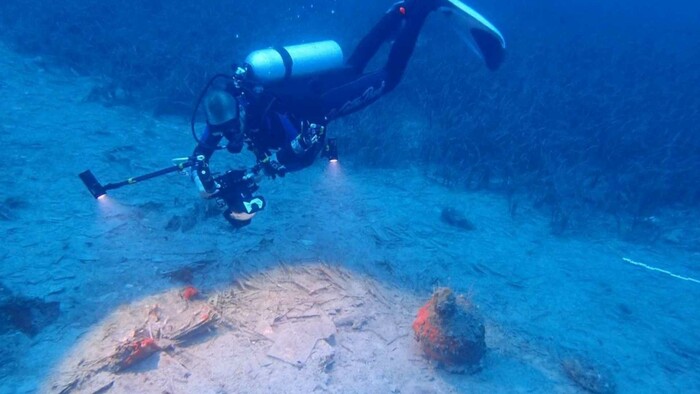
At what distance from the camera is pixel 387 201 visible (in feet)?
23.5

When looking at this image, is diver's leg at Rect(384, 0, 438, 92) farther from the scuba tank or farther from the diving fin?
the scuba tank

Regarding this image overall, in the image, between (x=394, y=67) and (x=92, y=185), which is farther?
(x=394, y=67)

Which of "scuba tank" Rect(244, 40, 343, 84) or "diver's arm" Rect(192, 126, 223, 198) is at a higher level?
"scuba tank" Rect(244, 40, 343, 84)

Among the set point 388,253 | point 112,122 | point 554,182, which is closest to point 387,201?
point 388,253

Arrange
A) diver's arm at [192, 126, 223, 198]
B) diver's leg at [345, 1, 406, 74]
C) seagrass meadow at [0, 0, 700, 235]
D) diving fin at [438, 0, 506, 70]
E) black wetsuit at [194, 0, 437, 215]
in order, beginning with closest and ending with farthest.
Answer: diver's arm at [192, 126, 223, 198] → black wetsuit at [194, 0, 437, 215] → diving fin at [438, 0, 506, 70] → diver's leg at [345, 1, 406, 74] → seagrass meadow at [0, 0, 700, 235]

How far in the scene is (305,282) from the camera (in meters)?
5.06

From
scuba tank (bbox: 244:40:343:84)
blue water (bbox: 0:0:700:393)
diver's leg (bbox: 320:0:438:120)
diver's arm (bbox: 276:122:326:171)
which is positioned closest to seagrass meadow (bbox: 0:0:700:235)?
blue water (bbox: 0:0:700:393)

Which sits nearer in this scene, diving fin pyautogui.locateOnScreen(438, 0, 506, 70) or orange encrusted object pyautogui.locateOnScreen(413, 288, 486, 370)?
orange encrusted object pyautogui.locateOnScreen(413, 288, 486, 370)

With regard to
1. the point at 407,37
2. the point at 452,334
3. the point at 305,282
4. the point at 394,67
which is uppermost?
the point at 407,37

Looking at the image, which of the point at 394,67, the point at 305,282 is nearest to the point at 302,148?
the point at 305,282

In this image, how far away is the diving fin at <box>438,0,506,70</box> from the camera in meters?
6.06

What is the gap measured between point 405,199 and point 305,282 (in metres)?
2.89

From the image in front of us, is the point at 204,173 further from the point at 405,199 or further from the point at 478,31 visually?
the point at 478,31

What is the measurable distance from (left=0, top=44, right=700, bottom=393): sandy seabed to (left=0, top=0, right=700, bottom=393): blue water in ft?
0.11
